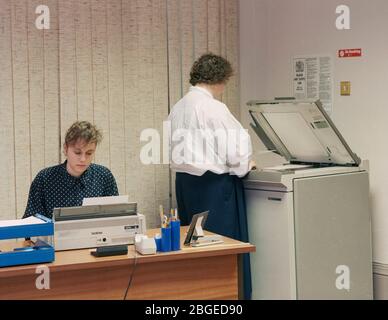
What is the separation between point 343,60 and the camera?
13.1 feet

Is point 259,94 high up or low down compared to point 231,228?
up

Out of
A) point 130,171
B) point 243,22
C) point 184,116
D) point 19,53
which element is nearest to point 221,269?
point 184,116

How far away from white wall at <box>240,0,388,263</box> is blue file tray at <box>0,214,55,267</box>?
81.8 inches

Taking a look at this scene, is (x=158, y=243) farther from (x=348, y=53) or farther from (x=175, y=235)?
(x=348, y=53)

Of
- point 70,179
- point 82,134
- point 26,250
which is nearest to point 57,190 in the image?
point 70,179

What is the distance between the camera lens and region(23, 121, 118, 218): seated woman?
3.24 metres

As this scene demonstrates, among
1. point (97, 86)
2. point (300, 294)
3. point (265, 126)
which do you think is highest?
point (97, 86)

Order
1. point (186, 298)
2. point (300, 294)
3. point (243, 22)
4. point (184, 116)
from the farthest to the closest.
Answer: point (243, 22) → point (184, 116) → point (300, 294) → point (186, 298)

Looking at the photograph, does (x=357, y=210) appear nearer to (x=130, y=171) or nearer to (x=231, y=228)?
(x=231, y=228)

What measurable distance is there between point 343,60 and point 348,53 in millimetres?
55

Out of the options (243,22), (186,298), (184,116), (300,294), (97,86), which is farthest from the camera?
(243,22)

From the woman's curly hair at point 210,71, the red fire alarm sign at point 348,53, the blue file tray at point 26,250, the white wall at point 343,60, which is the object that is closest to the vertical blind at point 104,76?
the white wall at point 343,60

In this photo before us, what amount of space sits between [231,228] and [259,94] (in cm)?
129

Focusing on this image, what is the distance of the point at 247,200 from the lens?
3.80 meters
